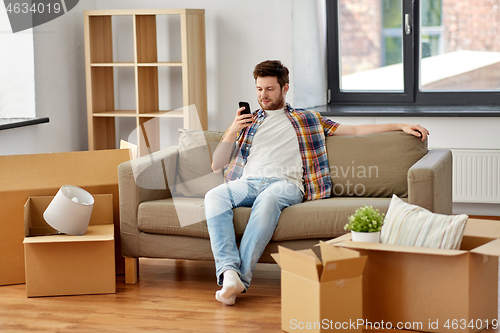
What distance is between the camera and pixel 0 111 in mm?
3713

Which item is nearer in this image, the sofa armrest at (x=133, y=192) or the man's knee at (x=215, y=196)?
the man's knee at (x=215, y=196)

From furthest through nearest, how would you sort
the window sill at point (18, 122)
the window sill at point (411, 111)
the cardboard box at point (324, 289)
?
the window sill at point (411, 111)
the window sill at point (18, 122)
the cardboard box at point (324, 289)

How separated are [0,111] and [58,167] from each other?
116cm

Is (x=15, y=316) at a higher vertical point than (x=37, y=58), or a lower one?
lower

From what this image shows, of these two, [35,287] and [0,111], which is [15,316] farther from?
[0,111]

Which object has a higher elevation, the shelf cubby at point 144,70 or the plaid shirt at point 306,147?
the shelf cubby at point 144,70

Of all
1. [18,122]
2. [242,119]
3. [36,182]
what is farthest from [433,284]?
[18,122]

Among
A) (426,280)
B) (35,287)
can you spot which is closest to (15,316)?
(35,287)

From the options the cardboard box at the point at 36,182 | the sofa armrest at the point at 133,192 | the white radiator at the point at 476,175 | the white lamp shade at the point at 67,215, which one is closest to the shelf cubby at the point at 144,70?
the cardboard box at the point at 36,182

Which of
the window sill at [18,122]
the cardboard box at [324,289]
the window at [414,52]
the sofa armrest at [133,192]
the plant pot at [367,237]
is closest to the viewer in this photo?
the cardboard box at [324,289]

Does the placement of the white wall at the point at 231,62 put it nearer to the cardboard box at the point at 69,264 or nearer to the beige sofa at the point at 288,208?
the beige sofa at the point at 288,208

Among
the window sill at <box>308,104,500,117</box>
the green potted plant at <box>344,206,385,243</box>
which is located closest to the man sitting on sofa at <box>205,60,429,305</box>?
the green potted plant at <box>344,206,385,243</box>

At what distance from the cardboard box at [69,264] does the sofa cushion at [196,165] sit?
0.51 meters

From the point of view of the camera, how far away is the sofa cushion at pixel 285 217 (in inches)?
98.8
